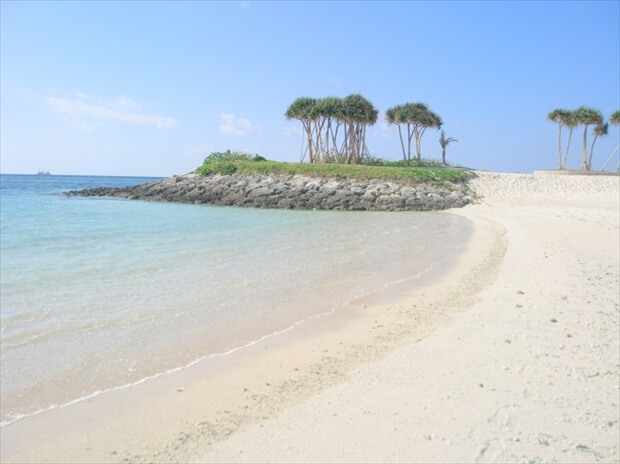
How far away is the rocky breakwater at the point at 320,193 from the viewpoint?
33.2 meters

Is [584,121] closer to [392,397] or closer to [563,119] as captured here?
[563,119]

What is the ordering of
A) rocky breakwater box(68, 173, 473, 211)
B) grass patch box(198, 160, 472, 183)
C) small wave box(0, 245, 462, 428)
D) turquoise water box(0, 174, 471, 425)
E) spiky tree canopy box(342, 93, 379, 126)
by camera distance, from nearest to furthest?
1. small wave box(0, 245, 462, 428)
2. turquoise water box(0, 174, 471, 425)
3. rocky breakwater box(68, 173, 473, 211)
4. grass patch box(198, 160, 472, 183)
5. spiky tree canopy box(342, 93, 379, 126)

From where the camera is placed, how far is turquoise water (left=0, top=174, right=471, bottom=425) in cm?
582

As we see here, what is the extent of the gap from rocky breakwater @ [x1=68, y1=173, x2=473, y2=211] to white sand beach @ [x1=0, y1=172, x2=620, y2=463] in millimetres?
25075

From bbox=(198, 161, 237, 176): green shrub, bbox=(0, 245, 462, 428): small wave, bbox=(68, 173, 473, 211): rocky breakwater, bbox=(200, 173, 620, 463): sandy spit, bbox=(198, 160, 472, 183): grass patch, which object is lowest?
bbox=(0, 245, 462, 428): small wave

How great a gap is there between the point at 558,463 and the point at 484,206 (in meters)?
29.6

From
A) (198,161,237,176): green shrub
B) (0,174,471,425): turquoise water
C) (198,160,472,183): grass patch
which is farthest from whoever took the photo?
(198,161,237,176): green shrub

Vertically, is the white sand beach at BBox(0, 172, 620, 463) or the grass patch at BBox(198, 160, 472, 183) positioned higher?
the grass patch at BBox(198, 160, 472, 183)

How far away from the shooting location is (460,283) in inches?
390

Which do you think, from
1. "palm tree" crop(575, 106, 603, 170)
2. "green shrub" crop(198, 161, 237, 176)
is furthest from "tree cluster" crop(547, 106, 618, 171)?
"green shrub" crop(198, 161, 237, 176)

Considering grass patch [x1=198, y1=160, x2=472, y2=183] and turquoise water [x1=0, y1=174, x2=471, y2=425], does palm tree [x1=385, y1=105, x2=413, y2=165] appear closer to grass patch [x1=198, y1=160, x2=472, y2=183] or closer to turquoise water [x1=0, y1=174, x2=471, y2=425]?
grass patch [x1=198, y1=160, x2=472, y2=183]

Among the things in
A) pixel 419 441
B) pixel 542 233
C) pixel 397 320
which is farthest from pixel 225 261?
pixel 542 233

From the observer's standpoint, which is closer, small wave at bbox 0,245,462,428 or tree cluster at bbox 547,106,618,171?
small wave at bbox 0,245,462,428

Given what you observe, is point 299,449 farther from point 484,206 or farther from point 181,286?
point 484,206
